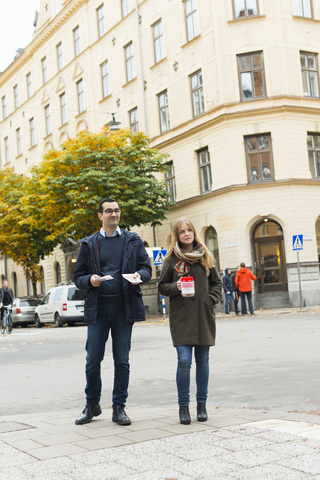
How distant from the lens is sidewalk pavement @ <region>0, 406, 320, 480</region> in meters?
3.64

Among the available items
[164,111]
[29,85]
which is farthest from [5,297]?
[29,85]

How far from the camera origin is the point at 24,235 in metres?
32.7

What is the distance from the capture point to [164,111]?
1178 inches

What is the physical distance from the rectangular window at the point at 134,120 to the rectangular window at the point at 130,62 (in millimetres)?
1757

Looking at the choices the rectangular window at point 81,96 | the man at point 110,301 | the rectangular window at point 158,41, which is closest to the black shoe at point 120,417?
the man at point 110,301

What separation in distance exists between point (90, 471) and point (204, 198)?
23.5 m

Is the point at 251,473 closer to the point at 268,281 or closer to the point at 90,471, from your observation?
the point at 90,471

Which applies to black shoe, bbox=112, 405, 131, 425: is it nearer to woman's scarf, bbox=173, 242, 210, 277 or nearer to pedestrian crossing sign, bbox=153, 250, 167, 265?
woman's scarf, bbox=173, 242, 210, 277

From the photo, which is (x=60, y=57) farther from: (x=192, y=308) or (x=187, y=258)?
(x=192, y=308)

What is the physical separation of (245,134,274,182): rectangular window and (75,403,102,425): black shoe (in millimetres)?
20662

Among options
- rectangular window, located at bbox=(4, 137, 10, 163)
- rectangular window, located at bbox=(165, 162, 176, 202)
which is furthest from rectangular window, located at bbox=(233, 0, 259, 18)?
rectangular window, located at bbox=(4, 137, 10, 163)

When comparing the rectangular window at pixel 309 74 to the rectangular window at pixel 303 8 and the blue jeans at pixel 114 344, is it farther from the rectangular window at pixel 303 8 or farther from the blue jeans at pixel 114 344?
the blue jeans at pixel 114 344

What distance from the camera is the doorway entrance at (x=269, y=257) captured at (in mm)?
25188

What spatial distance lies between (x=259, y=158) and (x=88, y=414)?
2110 centimetres
